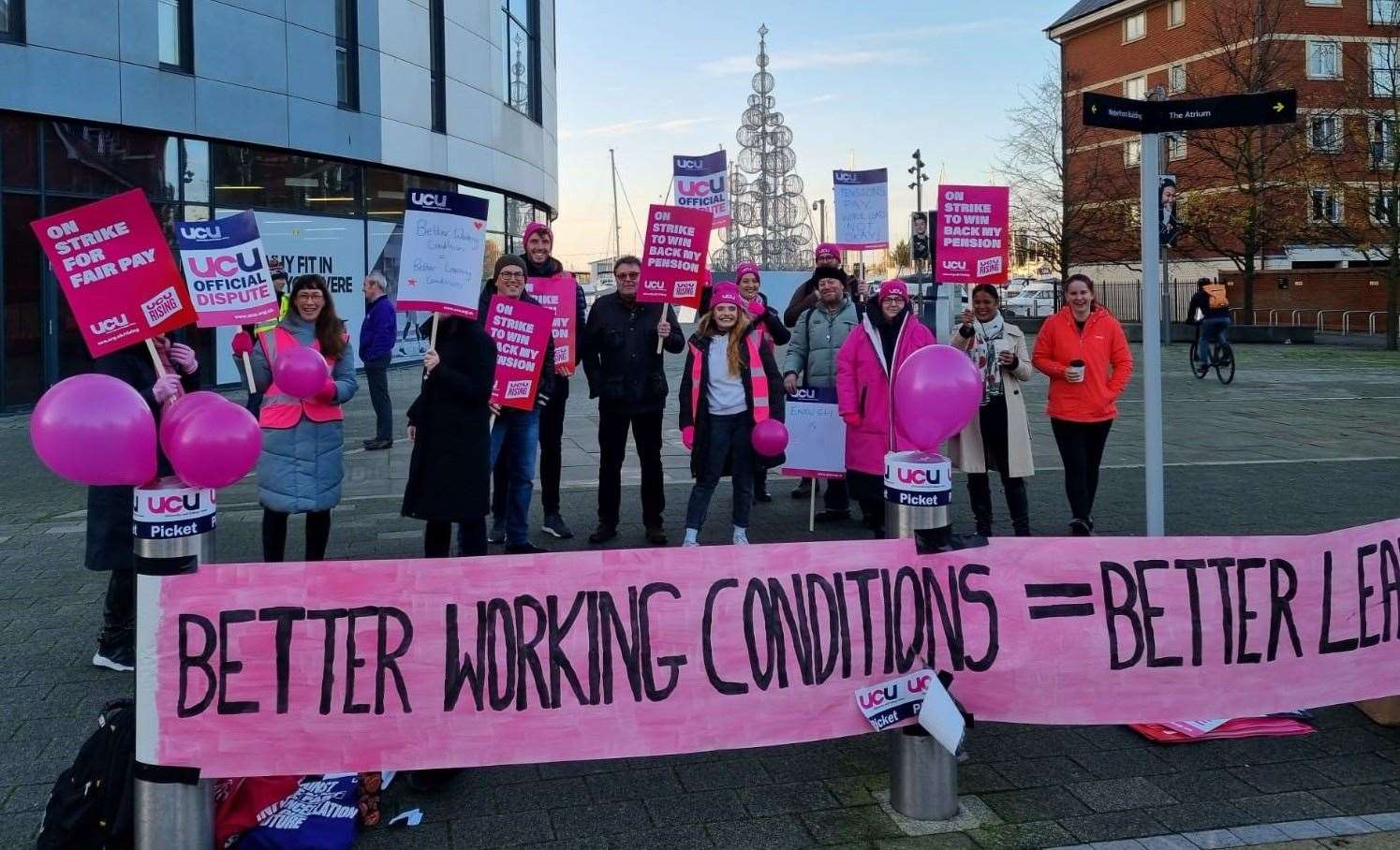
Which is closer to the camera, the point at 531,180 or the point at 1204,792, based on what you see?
the point at 1204,792

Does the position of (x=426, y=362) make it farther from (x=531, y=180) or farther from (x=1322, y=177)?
(x=1322, y=177)

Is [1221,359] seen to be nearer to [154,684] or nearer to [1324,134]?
[1324,134]

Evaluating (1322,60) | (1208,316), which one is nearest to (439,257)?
(1208,316)

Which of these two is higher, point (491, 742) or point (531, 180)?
point (531, 180)

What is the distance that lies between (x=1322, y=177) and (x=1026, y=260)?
1043 cm

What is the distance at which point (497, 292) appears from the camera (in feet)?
23.5

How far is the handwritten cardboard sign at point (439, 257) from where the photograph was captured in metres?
5.67

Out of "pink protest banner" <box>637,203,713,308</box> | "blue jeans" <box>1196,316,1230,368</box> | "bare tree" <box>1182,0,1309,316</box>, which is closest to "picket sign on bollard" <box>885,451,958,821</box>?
"pink protest banner" <box>637,203,713,308</box>

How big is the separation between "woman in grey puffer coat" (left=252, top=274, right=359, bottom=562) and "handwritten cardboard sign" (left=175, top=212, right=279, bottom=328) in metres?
0.19

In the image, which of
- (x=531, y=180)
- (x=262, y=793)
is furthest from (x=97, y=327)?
(x=531, y=180)

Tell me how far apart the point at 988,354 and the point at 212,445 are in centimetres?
544

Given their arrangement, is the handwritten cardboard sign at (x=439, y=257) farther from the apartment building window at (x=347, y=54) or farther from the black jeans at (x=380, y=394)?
the apartment building window at (x=347, y=54)

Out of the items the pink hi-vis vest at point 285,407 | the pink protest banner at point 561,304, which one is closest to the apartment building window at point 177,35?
the pink protest banner at point 561,304

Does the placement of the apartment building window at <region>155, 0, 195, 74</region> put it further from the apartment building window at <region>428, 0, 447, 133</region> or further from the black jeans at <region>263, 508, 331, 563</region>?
the black jeans at <region>263, 508, 331, 563</region>
